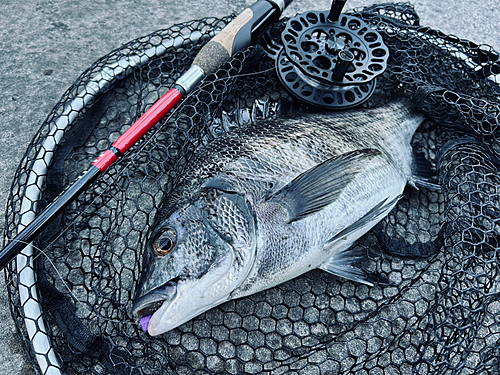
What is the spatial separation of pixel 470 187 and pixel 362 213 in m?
0.66

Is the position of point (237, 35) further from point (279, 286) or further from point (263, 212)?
point (279, 286)

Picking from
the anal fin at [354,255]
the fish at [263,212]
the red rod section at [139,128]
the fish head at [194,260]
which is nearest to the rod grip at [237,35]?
the red rod section at [139,128]

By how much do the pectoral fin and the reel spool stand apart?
0.46 meters

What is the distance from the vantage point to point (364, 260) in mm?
1782

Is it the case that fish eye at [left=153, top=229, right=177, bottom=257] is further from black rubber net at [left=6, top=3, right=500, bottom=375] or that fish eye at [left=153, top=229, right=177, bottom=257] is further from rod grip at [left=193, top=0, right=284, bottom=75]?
rod grip at [left=193, top=0, right=284, bottom=75]

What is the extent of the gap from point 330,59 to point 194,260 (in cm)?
118

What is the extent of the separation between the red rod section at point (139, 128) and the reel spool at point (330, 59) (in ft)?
1.98

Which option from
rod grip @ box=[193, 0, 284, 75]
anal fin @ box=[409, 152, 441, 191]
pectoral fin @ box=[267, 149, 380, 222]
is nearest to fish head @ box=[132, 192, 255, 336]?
pectoral fin @ box=[267, 149, 380, 222]

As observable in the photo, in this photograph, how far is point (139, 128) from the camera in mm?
1608

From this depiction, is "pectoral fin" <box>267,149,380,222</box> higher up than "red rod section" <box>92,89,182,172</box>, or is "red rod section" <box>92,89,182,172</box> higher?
"red rod section" <box>92,89,182,172</box>

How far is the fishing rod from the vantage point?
4.41ft

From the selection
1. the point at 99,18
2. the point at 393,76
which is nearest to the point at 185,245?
Answer: the point at 393,76

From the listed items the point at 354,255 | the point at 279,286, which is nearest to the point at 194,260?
the point at 279,286

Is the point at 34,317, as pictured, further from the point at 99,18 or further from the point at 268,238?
the point at 99,18
